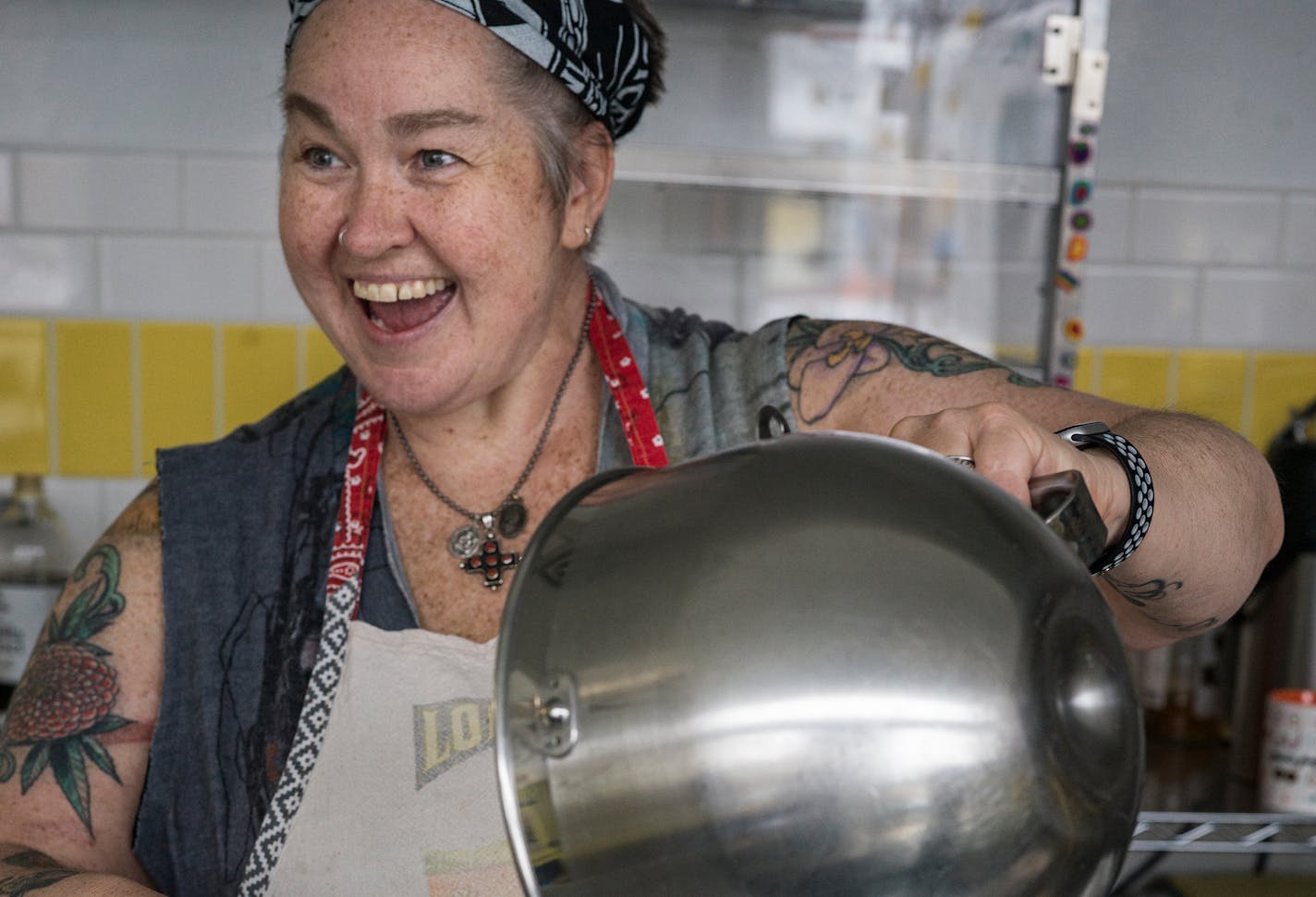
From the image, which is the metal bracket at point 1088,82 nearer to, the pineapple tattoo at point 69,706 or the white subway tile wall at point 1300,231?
the white subway tile wall at point 1300,231

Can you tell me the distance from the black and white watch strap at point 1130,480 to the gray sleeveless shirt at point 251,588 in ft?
1.24

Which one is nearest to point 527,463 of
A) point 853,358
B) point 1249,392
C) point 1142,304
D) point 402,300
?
point 402,300

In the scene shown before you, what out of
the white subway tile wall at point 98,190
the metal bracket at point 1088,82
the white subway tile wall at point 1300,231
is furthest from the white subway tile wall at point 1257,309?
the white subway tile wall at point 98,190

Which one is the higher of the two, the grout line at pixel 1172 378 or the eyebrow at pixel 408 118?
the eyebrow at pixel 408 118

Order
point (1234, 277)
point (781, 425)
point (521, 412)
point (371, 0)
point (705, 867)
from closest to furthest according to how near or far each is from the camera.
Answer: point (705, 867) < point (781, 425) < point (371, 0) < point (521, 412) < point (1234, 277)

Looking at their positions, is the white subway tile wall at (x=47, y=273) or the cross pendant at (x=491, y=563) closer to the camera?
the cross pendant at (x=491, y=563)

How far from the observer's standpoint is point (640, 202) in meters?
1.86

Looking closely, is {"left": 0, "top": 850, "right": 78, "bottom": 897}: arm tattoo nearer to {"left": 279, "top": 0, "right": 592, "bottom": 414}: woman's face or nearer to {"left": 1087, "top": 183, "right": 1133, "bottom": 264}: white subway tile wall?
{"left": 279, "top": 0, "right": 592, "bottom": 414}: woman's face

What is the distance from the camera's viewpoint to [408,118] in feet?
3.20

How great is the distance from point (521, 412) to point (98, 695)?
16.3 inches

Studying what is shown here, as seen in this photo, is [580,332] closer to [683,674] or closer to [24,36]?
[683,674]

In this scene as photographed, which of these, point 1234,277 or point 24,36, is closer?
point 24,36

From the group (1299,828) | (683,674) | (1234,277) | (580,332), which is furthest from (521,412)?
(1234,277)

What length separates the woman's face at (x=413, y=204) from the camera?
3.21ft
